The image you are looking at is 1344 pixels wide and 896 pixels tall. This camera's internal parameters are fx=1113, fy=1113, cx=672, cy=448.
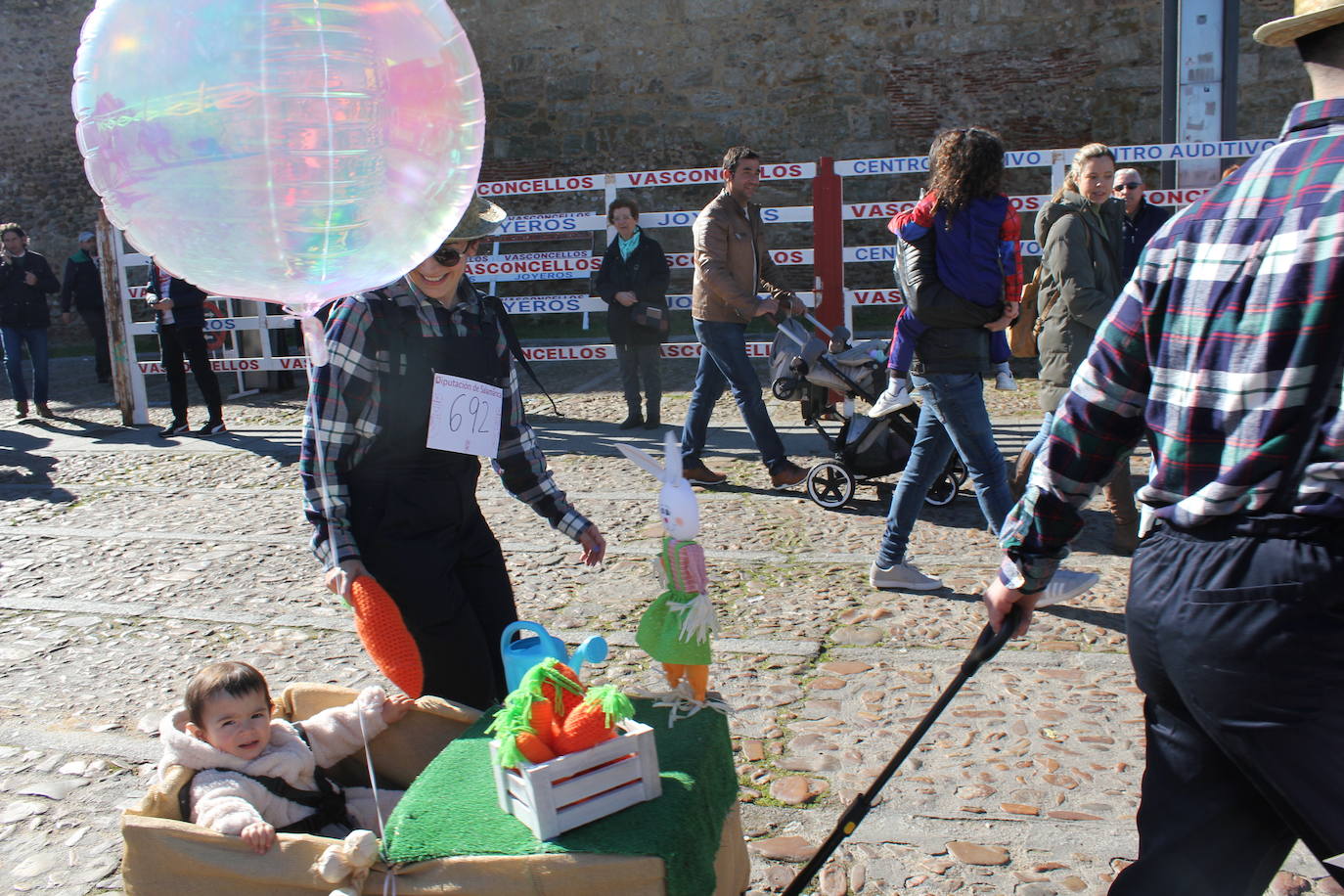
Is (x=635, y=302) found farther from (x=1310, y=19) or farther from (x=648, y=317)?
(x=1310, y=19)

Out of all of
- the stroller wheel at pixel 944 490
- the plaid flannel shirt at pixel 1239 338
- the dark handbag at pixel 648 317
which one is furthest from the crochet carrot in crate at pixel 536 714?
the dark handbag at pixel 648 317

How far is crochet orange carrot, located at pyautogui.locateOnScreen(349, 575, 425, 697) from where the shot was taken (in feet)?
9.37

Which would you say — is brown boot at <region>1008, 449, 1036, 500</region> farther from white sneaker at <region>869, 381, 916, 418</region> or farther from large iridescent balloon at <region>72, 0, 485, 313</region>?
large iridescent balloon at <region>72, 0, 485, 313</region>

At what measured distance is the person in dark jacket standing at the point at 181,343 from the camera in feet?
32.0

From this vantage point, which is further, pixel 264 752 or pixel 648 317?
pixel 648 317

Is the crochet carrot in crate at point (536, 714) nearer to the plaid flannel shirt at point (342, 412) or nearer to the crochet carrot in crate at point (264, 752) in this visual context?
the crochet carrot in crate at point (264, 752)

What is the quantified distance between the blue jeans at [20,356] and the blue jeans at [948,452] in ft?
32.3

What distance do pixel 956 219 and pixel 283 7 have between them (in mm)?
3307

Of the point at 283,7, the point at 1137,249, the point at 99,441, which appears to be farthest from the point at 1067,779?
the point at 99,441

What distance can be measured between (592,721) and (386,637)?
75 cm

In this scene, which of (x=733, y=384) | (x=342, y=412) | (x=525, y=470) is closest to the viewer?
(x=342, y=412)

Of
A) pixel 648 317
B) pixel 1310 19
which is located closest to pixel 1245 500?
pixel 1310 19

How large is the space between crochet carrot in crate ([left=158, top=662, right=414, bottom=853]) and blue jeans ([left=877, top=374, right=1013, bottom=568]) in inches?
107

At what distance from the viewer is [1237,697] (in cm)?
173
